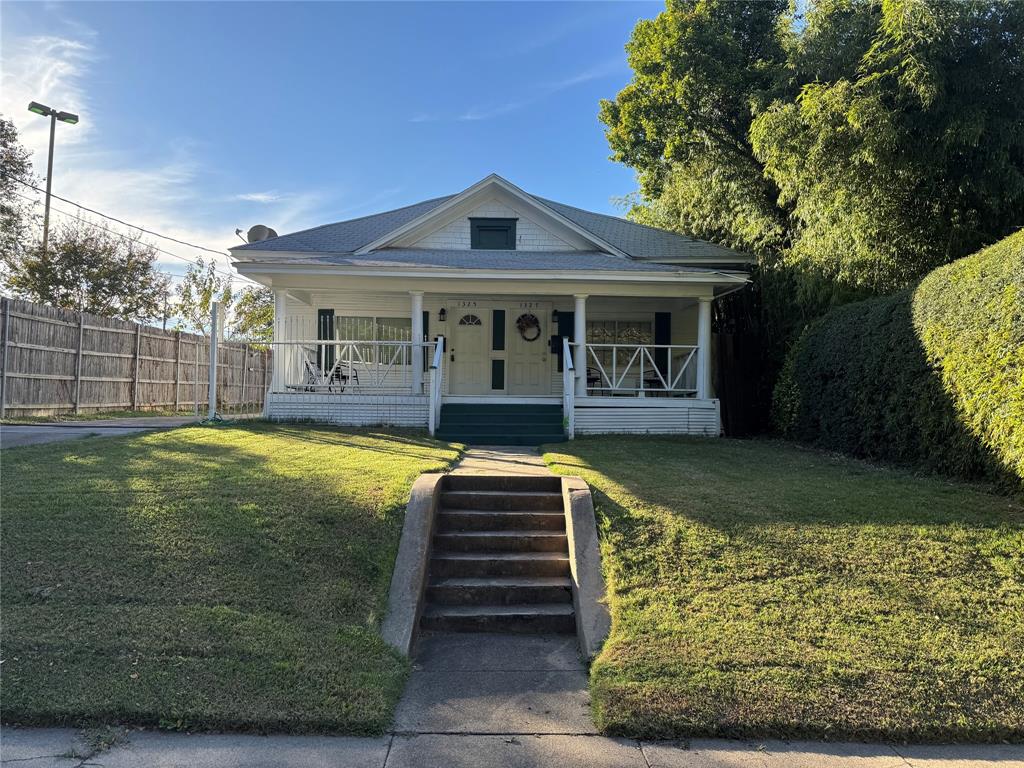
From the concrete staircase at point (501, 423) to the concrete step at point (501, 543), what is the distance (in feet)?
16.7

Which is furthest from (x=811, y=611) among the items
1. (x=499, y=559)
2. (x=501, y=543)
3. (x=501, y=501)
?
(x=501, y=501)

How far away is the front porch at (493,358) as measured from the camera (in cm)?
1188

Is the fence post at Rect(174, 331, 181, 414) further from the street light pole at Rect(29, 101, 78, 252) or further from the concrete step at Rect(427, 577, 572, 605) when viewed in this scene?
the concrete step at Rect(427, 577, 572, 605)

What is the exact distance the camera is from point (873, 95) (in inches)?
368

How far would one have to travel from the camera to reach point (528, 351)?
573 inches

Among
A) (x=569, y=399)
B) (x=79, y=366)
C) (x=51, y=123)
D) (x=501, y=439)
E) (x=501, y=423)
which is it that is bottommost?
(x=501, y=439)

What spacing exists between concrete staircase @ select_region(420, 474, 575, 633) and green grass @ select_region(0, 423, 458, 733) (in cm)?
50

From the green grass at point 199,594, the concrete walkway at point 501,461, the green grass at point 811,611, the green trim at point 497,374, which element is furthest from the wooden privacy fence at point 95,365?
the green grass at point 811,611

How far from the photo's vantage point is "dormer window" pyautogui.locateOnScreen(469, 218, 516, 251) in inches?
589

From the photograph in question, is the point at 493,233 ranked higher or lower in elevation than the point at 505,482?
higher

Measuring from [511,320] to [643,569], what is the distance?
1004 centimetres

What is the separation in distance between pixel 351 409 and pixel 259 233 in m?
6.63

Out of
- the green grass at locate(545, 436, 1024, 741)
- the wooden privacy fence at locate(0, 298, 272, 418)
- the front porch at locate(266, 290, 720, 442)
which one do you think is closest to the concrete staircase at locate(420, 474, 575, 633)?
the green grass at locate(545, 436, 1024, 741)

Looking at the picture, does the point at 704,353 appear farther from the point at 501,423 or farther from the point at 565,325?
the point at 501,423
